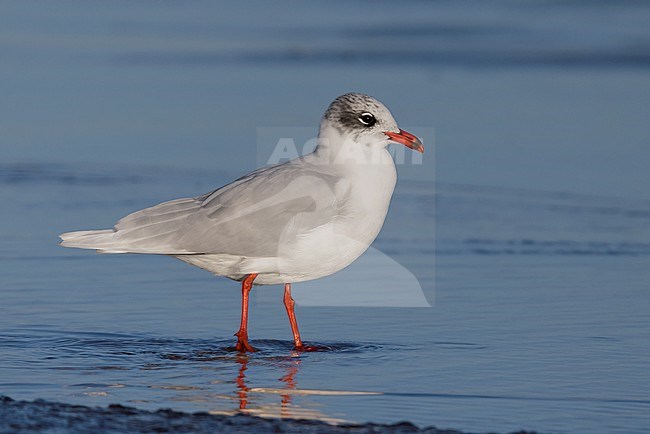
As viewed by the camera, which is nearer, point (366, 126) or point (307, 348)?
point (307, 348)

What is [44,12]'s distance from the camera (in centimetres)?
1844

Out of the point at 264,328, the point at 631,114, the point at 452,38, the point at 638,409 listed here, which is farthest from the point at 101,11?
the point at 638,409

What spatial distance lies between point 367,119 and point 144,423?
8.35ft

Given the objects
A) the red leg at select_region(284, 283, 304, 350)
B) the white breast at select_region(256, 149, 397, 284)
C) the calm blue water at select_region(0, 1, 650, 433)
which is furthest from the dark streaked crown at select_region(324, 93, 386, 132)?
the calm blue water at select_region(0, 1, 650, 433)

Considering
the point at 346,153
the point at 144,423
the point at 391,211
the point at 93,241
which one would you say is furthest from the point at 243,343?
the point at 391,211

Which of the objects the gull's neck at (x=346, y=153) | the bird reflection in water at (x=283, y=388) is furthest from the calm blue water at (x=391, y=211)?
the gull's neck at (x=346, y=153)

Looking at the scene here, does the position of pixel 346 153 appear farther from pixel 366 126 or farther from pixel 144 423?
pixel 144 423

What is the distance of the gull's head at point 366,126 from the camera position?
7090 mm

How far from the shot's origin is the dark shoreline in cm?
500

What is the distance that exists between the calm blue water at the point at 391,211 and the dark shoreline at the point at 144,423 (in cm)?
23

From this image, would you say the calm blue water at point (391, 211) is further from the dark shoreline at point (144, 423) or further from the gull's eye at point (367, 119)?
the gull's eye at point (367, 119)

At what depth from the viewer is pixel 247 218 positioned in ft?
22.9

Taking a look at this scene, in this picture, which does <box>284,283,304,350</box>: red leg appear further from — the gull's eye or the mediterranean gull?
the gull's eye

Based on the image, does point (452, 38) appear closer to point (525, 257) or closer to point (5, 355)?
point (525, 257)
